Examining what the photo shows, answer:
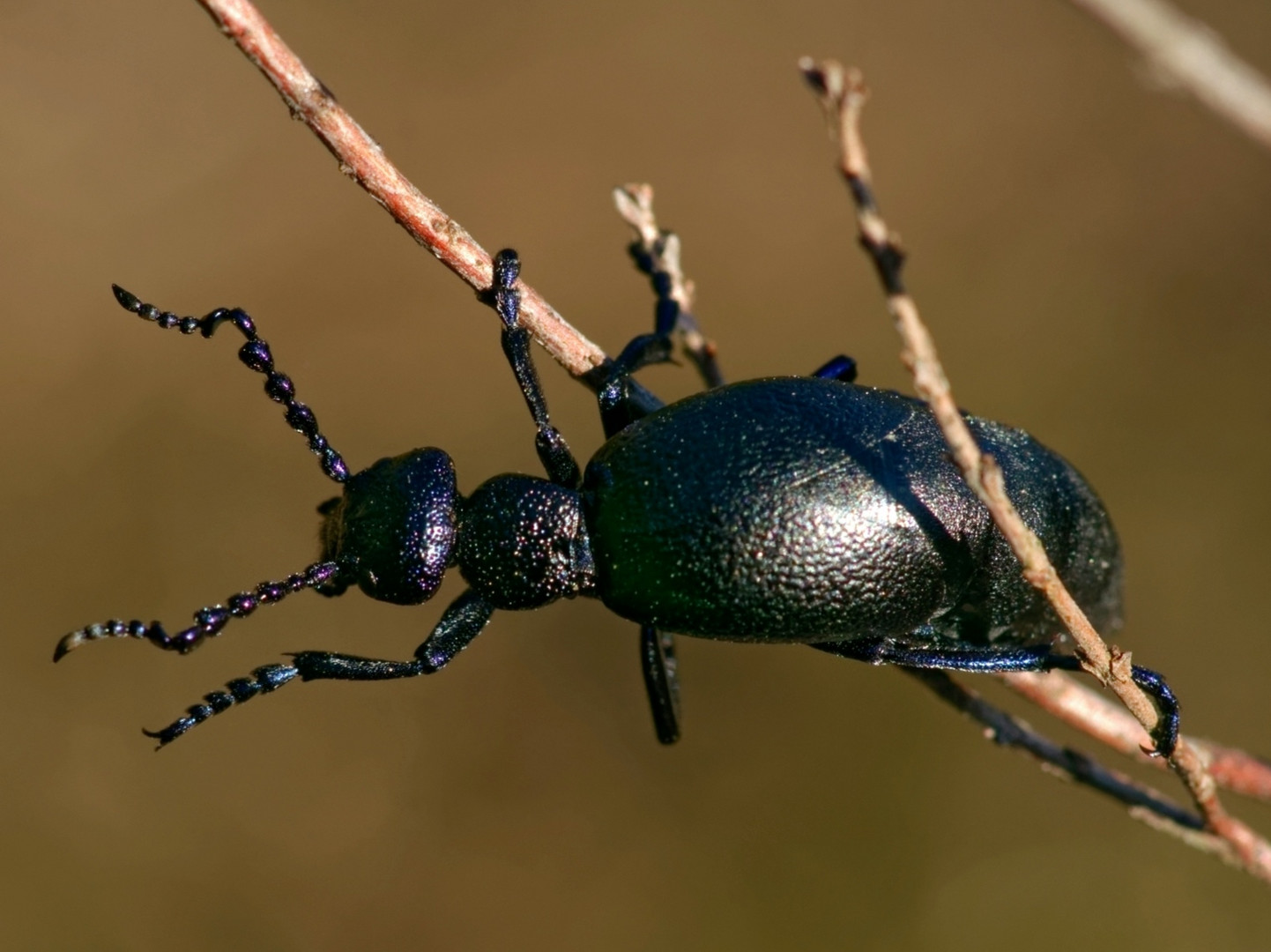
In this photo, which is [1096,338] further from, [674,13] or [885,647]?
[885,647]

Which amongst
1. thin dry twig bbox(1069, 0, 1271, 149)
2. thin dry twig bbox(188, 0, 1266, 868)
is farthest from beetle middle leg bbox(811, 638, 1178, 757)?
thin dry twig bbox(1069, 0, 1271, 149)

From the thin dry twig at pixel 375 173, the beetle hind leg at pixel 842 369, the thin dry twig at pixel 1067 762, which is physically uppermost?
the thin dry twig at pixel 375 173

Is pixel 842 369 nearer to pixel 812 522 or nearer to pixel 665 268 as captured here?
pixel 665 268

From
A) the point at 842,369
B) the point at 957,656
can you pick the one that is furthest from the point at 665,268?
the point at 957,656

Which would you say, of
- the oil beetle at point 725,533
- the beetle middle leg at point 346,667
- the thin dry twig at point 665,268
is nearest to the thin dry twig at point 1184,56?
Answer: the oil beetle at point 725,533

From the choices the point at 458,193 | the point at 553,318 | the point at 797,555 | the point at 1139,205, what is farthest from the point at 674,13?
the point at 797,555

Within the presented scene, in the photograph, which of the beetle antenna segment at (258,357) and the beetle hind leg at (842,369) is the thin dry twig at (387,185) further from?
the beetle hind leg at (842,369)

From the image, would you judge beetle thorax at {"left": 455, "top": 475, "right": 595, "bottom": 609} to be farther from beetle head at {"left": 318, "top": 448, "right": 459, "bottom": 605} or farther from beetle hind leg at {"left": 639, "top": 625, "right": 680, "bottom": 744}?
beetle hind leg at {"left": 639, "top": 625, "right": 680, "bottom": 744}

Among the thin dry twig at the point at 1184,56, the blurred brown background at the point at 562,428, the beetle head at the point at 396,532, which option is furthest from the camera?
the blurred brown background at the point at 562,428
